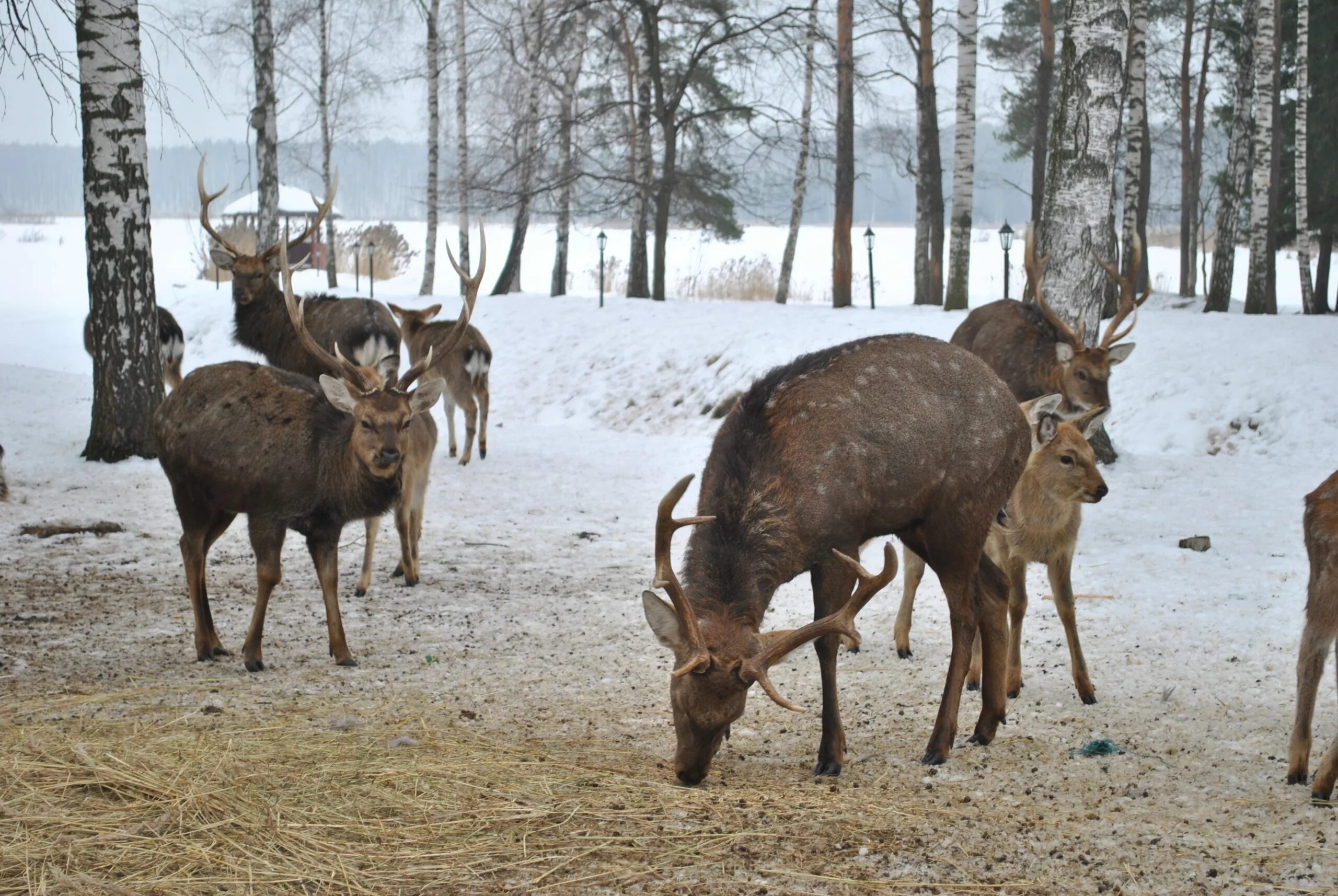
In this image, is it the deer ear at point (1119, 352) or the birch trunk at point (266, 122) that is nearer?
the deer ear at point (1119, 352)

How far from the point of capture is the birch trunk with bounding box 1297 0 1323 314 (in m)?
20.0

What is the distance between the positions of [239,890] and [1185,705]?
3.91m

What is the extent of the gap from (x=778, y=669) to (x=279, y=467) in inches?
103

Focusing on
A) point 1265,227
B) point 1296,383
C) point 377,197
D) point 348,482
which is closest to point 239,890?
point 348,482

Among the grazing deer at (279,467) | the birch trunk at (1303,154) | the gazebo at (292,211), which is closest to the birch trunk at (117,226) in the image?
the grazing deer at (279,467)

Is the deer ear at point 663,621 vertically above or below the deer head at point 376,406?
below

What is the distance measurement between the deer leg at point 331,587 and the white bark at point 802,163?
18.2 m

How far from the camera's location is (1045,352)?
1005cm

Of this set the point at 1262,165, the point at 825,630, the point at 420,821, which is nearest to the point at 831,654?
the point at 825,630

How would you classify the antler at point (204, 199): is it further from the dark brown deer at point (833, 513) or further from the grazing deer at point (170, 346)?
the dark brown deer at point (833, 513)

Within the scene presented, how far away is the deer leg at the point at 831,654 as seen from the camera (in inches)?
185

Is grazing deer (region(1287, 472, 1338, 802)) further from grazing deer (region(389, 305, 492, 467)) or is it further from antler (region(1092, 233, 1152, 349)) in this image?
grazing deer (region(389, 305, 492, 467))

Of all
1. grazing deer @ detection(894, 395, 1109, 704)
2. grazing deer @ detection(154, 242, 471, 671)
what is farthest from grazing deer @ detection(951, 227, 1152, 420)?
grazing deer @ detection(154, 242, 471, 671)

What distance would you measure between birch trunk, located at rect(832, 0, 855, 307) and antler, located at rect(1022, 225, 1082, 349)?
10.4 meters
